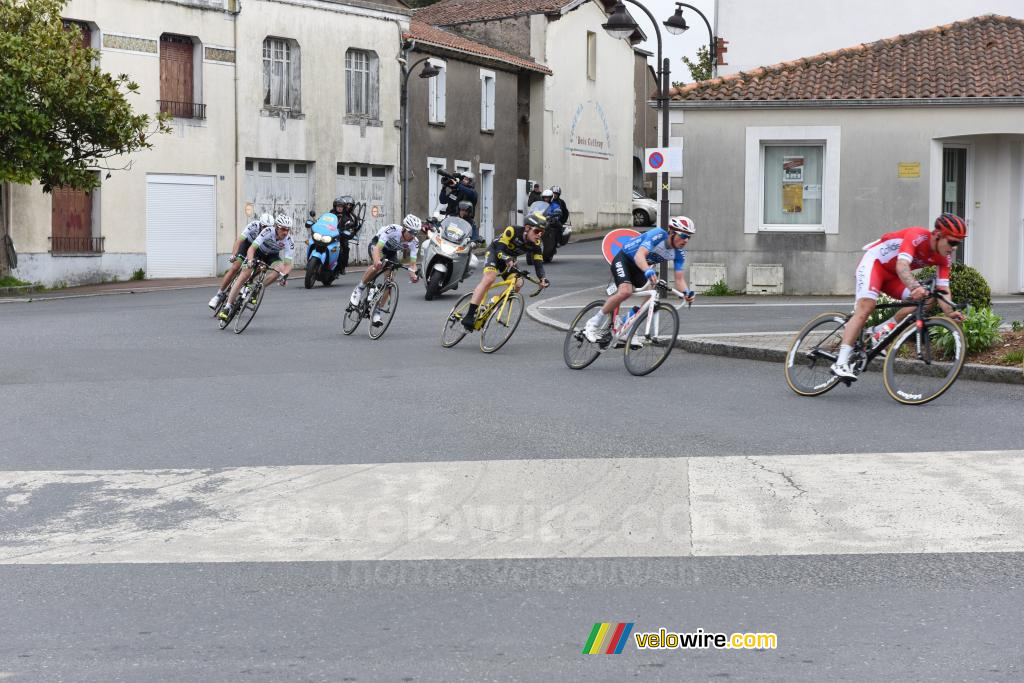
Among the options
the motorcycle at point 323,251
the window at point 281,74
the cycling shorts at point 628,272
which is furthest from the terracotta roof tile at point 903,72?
the window at point 281,74

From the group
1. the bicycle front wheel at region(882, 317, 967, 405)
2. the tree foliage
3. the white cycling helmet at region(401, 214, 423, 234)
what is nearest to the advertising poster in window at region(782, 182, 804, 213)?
the white cycling helmet at region(401, 214, 423, 234)

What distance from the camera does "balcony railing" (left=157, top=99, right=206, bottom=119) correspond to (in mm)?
33125

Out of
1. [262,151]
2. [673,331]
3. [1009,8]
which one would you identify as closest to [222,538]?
[673,331]

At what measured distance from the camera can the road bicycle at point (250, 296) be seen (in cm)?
Result: 1744

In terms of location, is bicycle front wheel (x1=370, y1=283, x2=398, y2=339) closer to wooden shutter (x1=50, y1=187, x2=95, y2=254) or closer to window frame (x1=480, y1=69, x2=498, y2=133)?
wooden shutter (x1=50, y1=187, x2=95, y2=254)

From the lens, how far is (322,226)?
1002 inches

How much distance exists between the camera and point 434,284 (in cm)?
2258

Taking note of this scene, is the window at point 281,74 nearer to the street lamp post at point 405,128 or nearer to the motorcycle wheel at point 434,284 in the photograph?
the street lamp post at point 405,128

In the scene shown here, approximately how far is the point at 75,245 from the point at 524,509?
85.8ft

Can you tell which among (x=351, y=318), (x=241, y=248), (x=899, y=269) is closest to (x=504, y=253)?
(x=351, y=318)

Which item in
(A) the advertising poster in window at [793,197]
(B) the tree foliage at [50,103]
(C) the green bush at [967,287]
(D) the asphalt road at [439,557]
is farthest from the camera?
(B) the tree foliage at [50,103]

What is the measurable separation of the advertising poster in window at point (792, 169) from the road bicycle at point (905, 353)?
41.5 feet

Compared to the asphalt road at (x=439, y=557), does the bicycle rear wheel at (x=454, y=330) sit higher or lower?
higher

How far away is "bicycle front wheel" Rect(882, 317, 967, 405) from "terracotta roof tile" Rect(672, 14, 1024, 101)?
510 inches
